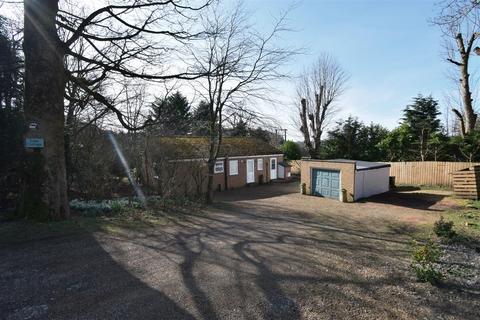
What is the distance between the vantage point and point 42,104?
6.72 metres

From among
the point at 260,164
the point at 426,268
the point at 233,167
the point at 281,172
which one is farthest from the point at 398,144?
the point at 426,268

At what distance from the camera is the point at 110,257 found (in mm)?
5164

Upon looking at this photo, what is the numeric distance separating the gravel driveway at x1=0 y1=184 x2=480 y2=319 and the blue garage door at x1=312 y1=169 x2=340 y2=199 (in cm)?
1088

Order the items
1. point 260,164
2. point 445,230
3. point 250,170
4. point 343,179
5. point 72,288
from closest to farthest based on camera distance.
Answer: point 72,288 < point 445,230 < point 343,179 < point 250,170 < point 260,164

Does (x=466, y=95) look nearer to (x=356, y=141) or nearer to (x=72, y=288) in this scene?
(x=356, y=141)

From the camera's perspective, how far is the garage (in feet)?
57.2

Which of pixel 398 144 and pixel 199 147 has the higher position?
pixel 398 144

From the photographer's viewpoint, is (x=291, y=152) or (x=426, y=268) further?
(x=291, y=152)

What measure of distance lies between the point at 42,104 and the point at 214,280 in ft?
17.7

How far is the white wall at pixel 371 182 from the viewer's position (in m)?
17.7

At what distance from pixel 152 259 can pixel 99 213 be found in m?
4.17

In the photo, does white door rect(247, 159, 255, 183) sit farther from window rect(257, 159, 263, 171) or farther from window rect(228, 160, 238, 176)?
window rect(228, 160, 238, 176)

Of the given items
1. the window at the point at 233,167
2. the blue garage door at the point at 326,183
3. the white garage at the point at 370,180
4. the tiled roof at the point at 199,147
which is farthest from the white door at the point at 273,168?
the white garage at the point at 370,180

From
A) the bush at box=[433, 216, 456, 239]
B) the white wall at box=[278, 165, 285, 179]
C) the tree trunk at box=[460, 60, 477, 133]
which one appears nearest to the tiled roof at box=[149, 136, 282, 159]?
the white wall at box=[278, 165, 285, 179]
